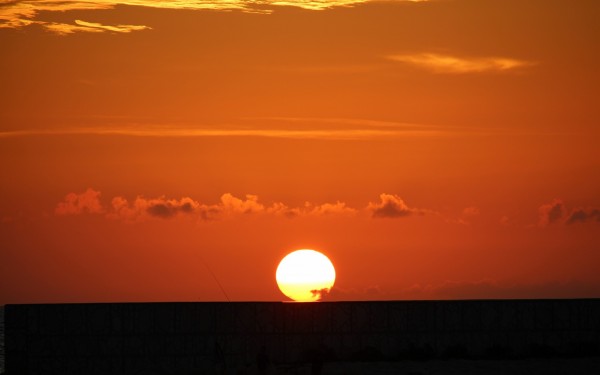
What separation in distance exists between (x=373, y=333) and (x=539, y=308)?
16.9ft

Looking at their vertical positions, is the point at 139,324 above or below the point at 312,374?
above

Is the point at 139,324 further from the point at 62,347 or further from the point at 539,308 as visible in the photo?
the point at 539,308

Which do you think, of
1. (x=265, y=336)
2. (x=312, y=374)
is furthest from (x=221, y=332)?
(x=312, y=374)

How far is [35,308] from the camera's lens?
101 ft

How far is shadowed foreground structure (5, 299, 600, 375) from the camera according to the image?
30.7m

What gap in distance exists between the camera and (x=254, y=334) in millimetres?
31234

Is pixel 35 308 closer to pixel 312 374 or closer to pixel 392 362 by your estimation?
pixel 312 374

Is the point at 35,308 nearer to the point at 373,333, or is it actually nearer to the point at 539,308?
the point at 373,333

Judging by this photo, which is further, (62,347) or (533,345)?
Answer: (533,345)

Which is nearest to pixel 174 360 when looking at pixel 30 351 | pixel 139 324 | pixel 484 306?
pixel 139 324

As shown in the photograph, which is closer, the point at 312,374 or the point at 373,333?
the point at 312,374

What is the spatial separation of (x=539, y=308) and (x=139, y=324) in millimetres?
11799

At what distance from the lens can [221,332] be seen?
31.1 m

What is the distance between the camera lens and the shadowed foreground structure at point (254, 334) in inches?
1208
